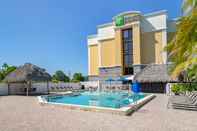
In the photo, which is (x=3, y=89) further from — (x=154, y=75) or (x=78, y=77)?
(x=78, y=77)

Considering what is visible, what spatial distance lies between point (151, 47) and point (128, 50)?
14.1ft

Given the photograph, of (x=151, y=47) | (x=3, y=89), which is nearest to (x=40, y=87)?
(x=3, y=89)

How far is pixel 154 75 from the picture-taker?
82.5ft

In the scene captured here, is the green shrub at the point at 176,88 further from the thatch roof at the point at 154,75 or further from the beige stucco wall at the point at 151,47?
the beige stucco wall at the point at 151,47

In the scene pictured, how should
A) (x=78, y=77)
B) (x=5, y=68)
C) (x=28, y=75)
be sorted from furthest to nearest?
(x=78, y=77)
(x=5, y=68)
(x=28, y=75)

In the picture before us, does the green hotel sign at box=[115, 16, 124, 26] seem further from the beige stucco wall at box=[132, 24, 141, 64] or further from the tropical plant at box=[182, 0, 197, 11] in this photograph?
the tropical plant at box=[182, 0, 197, 11]

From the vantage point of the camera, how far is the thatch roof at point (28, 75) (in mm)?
23062

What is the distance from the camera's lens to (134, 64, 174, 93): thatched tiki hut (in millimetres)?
24434

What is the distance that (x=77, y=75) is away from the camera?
5353 cm

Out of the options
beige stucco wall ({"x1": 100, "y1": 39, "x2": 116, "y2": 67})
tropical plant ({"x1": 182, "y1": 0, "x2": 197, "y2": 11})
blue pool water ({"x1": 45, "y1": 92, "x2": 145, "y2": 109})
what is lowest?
blue pool water ({"x1": 45, "y1": 92, "x2": 145, "y2": 109})

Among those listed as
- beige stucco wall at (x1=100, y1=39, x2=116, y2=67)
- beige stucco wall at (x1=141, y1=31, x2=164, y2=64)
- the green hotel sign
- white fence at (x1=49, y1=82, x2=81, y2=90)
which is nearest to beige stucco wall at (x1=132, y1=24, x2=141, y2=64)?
beige stucco wall at (x1=141, y1=31, x2=164, y2=64)

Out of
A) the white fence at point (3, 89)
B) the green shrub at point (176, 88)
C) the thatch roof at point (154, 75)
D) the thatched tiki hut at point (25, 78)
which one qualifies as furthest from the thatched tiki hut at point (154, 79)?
the white fence at point (3, 89)

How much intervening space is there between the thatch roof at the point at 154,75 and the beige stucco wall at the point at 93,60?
15885 mm

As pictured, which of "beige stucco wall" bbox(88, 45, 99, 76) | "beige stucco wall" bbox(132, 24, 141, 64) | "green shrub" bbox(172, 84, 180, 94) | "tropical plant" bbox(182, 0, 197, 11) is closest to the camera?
"tropical plant" bbox(182, 0, 197, 11)
